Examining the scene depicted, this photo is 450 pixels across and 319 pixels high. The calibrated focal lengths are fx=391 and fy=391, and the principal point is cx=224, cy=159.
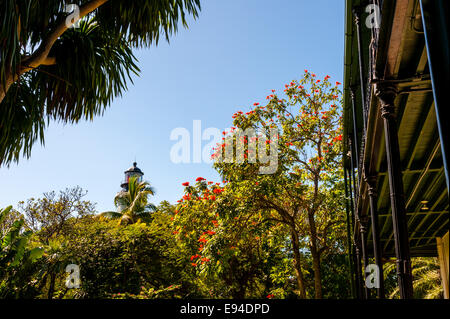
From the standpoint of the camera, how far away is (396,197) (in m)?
3.82

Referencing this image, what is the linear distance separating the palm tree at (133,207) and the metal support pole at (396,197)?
19552mm

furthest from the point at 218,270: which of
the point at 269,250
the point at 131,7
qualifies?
the point at 131,7

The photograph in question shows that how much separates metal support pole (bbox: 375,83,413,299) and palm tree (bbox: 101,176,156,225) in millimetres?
19552

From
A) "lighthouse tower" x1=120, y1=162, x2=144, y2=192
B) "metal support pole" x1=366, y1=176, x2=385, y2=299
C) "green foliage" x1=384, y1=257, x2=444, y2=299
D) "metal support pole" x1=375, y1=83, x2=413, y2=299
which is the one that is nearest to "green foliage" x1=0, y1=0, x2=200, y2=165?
"metal support pole" x1=375, y1=83, x2=413, y2=299

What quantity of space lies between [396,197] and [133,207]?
21001 millimetres

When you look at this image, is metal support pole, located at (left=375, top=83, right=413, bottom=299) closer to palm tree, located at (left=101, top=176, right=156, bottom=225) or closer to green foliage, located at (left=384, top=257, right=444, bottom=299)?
green foliage, located at (left=384, top=257, right=444, bottom=299)

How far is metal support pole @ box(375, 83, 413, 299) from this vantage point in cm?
372

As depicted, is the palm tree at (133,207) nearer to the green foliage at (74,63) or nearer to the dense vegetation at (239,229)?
the dense vegetation at (239,229)

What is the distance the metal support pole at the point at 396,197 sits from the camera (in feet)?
12.2

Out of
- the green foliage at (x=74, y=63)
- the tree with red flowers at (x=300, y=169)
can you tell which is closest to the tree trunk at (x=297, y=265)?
the tree with red flowers at (x=300, y=169)
